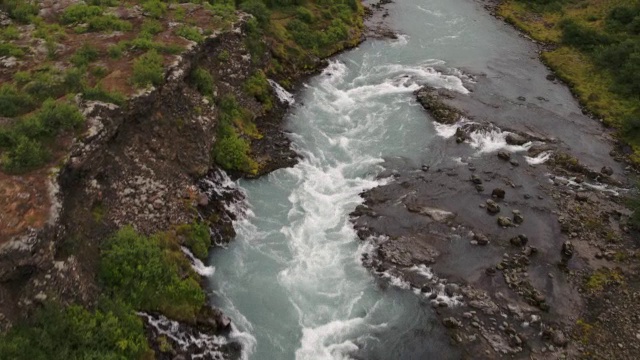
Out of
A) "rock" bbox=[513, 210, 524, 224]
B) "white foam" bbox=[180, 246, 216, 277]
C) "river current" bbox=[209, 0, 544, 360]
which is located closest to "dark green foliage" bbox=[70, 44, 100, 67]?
"river current" bbox=[209, 0, 544, 360]

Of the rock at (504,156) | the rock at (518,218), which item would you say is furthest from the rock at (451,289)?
the rock at (504,156)

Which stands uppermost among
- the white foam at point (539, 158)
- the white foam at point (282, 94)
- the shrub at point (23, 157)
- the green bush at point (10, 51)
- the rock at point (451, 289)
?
the green bush at point (10, 51)

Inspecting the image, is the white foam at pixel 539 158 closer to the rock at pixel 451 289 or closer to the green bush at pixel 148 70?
the rock at pixel 451 289

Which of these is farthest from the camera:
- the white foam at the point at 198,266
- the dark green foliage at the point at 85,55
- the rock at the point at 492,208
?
the rock at the point at 492,208

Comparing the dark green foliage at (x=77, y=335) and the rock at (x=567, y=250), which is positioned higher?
the dark green foliage at (x=77, y=335)

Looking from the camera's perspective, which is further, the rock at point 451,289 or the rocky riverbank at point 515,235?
the rock at point 451,289

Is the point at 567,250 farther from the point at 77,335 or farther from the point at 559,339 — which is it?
the point at 77,335

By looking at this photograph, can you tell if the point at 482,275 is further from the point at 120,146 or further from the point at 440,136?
the point at 120,146
